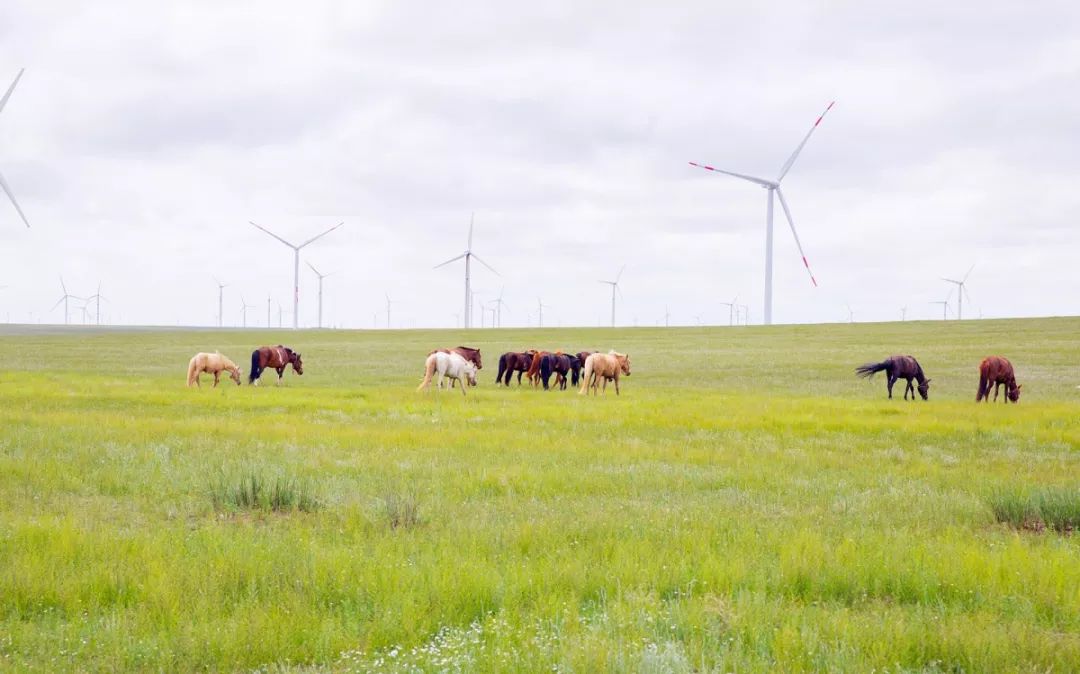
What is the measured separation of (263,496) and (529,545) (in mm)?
3676

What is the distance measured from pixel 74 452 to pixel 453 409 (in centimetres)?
1027

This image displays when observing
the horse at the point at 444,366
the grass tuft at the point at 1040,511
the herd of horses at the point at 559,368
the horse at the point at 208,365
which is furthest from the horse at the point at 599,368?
the grass tuft at the point at 1040,511

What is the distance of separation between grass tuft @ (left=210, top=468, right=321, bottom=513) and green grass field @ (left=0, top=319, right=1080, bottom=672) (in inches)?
1.6

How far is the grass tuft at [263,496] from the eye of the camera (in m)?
10.2

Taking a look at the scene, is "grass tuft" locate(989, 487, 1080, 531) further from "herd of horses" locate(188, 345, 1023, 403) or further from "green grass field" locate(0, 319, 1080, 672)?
"herd of horses" locate(188, 345, 1023, 403)

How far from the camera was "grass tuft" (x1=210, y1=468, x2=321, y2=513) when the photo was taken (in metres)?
10.2

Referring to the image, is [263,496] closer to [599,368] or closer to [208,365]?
[599,368]

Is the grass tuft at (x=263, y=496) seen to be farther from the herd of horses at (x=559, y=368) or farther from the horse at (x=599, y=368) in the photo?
→ the horse at (x=599, y=368)

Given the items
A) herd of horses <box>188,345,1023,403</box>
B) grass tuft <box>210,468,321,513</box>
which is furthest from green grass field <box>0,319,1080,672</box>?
herd of horses <box>188,345,1023,403</box>

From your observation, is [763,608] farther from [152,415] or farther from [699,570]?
[152,415]

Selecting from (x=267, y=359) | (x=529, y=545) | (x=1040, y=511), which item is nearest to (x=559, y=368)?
(x=267, y=359)

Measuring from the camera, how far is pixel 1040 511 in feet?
32.7

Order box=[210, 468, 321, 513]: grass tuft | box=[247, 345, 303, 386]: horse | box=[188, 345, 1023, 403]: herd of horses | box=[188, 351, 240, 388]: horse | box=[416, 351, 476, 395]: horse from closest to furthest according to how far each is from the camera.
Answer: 1. box=[210, 468, 321, 513]: grass tuft
2. box=[188, 345, 1023, 403]: herd of horses
3. box=[416, 351, 476, 395]: horse
4. box=[188, 351, 240, 388]: horse
5. box=[247, 345, 303, 386]: horse

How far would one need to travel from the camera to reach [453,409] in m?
22.6
